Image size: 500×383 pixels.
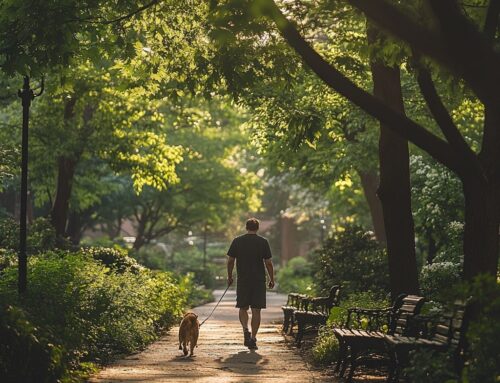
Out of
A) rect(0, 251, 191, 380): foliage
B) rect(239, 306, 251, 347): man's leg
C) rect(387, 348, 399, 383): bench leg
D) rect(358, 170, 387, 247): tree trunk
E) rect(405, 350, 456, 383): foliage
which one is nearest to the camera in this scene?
rect(405, 350, 456, 383): foliage

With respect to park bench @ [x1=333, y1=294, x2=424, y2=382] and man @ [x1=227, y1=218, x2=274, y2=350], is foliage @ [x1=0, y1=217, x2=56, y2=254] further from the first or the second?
park bench @ [x1=333, y1=294, x2=424, y2=382]

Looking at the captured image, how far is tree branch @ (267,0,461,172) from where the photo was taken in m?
11.0

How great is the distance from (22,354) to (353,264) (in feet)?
47.4

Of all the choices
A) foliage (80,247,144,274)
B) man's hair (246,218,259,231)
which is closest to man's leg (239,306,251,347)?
man's hair (246,218,259,231)

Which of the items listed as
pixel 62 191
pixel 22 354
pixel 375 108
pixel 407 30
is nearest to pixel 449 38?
pixel 407 30

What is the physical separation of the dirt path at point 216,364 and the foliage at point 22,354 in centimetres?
129

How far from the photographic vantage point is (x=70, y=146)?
87.9ft

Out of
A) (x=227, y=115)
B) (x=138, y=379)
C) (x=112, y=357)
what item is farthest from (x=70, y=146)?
(x=227, y=115)

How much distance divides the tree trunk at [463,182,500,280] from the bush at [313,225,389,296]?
8813 millimetres

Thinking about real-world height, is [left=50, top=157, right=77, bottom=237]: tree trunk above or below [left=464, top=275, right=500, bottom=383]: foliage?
above

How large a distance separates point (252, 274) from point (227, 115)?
113ft

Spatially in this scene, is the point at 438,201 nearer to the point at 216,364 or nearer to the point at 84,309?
the point at 216,364

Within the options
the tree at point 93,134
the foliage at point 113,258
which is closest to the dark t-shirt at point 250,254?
the foliage at point 113,258

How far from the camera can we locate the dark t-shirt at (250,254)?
15.9 metres
